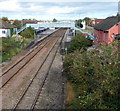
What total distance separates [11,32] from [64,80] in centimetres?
3593

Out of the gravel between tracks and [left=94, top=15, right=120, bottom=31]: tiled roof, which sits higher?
[left=94, top=15, right=120, bottom=31]: tiled roof

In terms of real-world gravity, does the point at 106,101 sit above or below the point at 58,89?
above

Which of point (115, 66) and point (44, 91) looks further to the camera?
point (44, 91)

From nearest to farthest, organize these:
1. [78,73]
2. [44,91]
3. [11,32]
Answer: [78,73], [44,91], [11,32]

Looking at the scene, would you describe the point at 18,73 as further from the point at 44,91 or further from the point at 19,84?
the point at 44,91

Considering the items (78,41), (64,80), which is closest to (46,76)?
(64,80)

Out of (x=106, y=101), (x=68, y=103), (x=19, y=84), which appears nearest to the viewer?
(x=106, y=101)

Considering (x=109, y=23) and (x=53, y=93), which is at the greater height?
(x=109, y=23)

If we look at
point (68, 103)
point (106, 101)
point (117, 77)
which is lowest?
point (68, 103)

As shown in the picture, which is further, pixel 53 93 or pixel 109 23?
pixel 109 23

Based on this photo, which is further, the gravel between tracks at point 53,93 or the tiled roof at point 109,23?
the tiled roof at point 109,23

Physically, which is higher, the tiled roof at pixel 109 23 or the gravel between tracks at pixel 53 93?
the tiled roof at pixel 109 23

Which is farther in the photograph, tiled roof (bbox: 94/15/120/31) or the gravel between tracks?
tiled roof (bbox: 94/15/120/31)

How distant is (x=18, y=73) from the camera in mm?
19281
